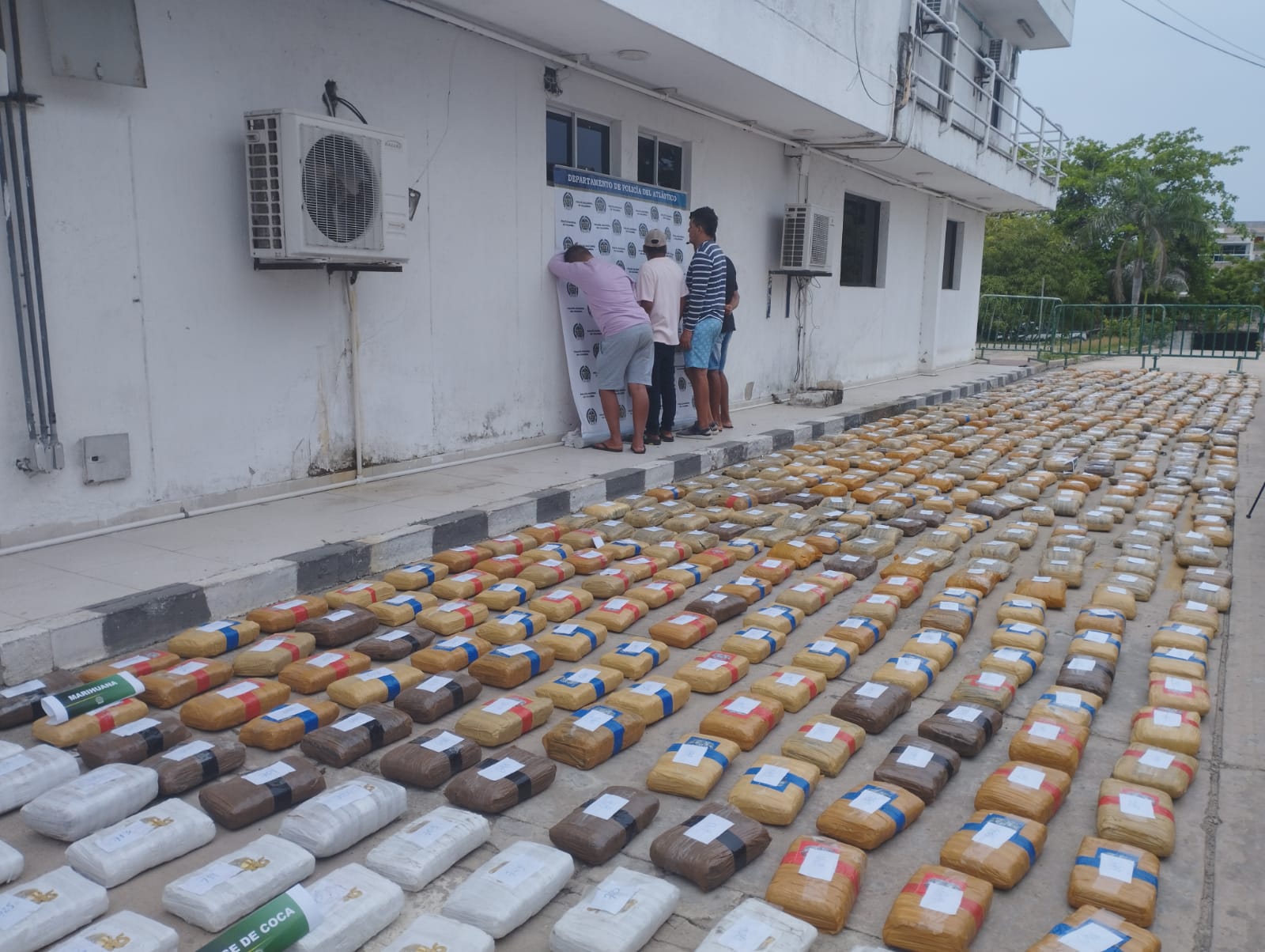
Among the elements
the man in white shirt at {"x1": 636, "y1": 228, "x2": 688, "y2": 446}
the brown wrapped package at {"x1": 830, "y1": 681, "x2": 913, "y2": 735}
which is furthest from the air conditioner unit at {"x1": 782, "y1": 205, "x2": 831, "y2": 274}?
the brown wrapped package at {"x1": 830, "y1": 681, "x2": 913, "y2": 735}

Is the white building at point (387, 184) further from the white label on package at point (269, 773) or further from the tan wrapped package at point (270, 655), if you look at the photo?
the white label on package at point (269, 773)

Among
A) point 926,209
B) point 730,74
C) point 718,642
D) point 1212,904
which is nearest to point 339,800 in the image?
point 718,642

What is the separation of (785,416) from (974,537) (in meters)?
4.26

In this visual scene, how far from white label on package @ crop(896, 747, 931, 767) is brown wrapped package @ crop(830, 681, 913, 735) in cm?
25

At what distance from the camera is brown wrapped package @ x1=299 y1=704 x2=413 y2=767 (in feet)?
9.12

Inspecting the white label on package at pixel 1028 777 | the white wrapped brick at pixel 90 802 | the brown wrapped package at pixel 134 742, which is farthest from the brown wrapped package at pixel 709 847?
the brown wrapped package at pixel 134 742

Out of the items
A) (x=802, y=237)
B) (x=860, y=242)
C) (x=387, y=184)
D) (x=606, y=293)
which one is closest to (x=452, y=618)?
(x=387, y=184)

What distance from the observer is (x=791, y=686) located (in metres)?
3.20

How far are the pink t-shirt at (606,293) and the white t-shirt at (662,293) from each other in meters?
0.44

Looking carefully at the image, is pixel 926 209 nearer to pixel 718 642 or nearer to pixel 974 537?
pixel 974 537

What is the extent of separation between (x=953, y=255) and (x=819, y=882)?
682 inches

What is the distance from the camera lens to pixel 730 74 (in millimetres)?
7602

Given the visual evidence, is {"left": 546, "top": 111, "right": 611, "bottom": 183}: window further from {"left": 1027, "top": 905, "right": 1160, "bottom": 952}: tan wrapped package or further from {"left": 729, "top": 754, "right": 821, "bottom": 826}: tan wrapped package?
{"left": 1027, "top": 905, "right": 1160, "bottom": 952}: tan wrapped package

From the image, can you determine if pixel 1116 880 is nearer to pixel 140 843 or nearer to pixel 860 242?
pixel 140 843
